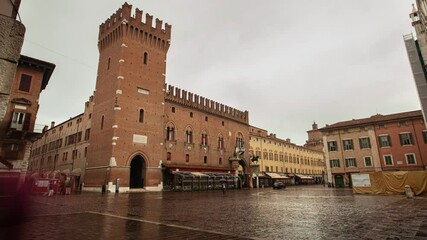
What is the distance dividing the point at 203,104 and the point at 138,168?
13.6 m

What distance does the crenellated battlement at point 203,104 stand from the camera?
33.7m

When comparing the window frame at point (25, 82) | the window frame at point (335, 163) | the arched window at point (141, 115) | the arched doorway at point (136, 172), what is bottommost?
the arched doorway at point (136, 172)

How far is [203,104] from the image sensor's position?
38125mm

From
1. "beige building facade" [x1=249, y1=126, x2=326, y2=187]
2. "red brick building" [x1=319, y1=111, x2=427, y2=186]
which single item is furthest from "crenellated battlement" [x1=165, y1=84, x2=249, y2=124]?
"red brick building" [x1=319, y1=111, x2=427, y2=186]

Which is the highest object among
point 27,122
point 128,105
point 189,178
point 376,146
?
point 128,105

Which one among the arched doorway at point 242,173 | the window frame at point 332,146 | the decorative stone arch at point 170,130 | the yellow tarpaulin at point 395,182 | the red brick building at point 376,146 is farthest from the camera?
the arched doorway at point 242,173

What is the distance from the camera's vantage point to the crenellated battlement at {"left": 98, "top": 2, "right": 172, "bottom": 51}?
29219mm

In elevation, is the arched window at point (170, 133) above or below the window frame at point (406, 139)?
above

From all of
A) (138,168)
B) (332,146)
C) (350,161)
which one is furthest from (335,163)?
(138,168)

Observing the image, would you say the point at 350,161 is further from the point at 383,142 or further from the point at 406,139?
the point at 406,139

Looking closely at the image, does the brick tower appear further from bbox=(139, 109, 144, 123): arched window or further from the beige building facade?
the beige building facade

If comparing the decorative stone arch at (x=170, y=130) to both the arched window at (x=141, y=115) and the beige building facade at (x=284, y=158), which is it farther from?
the beige building facade at (x=284, y=158)

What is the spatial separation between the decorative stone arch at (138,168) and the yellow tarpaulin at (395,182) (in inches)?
819

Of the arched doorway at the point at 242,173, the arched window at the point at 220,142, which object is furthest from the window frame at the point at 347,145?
the arched window at the point at 220,142
